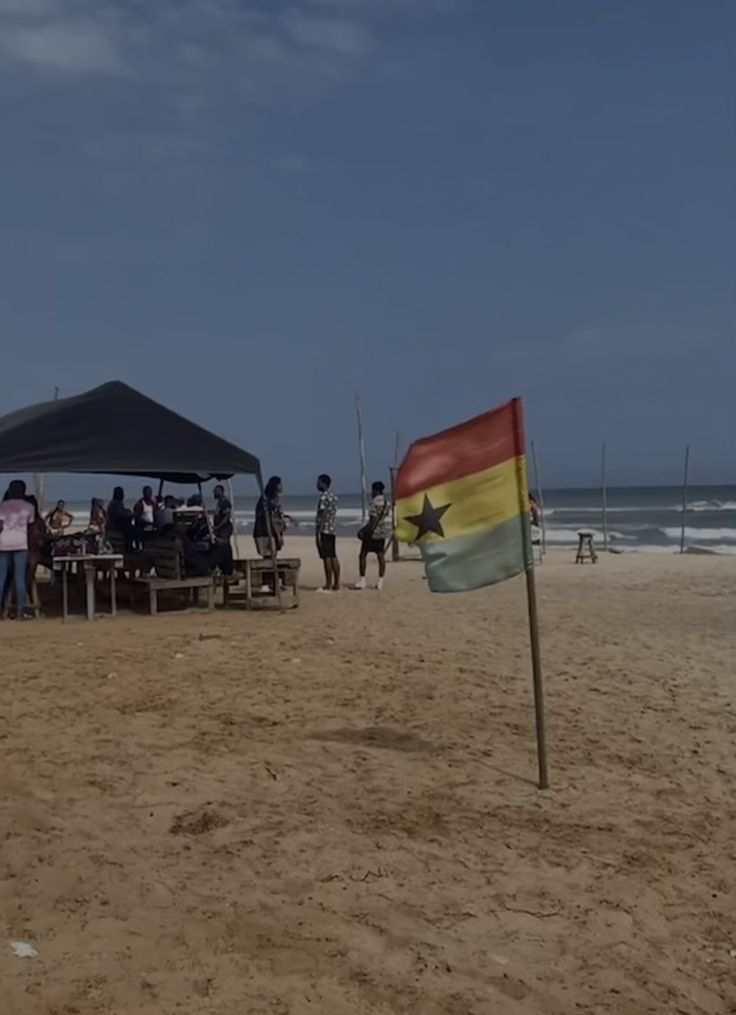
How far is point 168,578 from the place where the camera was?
1071 cm

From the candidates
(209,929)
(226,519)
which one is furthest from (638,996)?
(226,519)

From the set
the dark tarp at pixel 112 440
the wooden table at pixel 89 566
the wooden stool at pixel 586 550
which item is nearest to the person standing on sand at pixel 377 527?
the dark tarp at pixel 112 440

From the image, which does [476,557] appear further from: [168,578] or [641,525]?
[641,525]

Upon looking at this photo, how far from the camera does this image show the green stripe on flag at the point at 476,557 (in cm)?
500

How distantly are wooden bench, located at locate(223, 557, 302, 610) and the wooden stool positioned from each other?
29.1 feet

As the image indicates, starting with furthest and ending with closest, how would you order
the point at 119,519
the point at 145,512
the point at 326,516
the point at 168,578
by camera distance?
1. the point at 145,512
2. the point at 119,519
3. the point at 326,516
4. the point at 168,578

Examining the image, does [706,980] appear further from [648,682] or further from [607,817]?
[648,682]

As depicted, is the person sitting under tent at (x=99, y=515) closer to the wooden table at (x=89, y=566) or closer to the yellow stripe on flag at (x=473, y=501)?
the wooden table at (x=89, y=566)

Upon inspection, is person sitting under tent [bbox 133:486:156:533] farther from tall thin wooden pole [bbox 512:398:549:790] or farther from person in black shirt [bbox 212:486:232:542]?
tall thin wooden pole [bbox 512:398:549:790]

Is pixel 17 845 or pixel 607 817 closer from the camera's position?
pixel 17 845

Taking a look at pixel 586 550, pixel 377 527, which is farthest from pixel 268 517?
Result: pixel 586 550

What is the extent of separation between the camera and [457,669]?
7.58 metres

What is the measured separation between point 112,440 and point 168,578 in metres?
1.69

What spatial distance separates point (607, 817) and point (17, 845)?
251 centimetres
